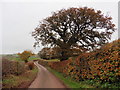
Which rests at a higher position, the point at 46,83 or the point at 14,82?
the point at 14,82

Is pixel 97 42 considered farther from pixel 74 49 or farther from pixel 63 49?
pixel 63 49

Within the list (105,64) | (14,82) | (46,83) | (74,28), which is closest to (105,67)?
(105,64)

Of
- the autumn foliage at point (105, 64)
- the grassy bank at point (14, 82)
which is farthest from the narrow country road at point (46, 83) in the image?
the autumn foliage at point (105, 64)

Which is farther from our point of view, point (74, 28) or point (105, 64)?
point (74, 28)

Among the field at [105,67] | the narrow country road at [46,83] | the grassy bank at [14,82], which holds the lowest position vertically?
the narrow country road at [46,83]

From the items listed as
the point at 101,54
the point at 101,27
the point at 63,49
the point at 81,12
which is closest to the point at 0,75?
the point at 101,54

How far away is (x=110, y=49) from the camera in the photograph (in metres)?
6.30

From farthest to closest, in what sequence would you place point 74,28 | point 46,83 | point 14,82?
1. point 74,28
2. point 46,83
3. point 14,82

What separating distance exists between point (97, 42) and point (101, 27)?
2.69 meters

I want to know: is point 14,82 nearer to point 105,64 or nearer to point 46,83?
point 46,83

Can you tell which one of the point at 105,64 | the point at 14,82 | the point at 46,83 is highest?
the point at 105,64

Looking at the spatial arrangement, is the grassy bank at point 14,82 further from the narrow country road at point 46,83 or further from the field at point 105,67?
the field at point 105,67

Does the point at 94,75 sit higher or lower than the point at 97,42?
lower

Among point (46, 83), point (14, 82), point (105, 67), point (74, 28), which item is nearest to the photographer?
point (105, 67)
